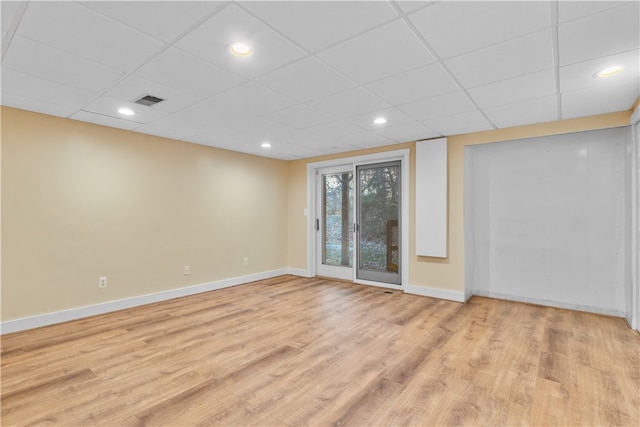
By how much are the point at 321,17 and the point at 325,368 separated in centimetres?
256

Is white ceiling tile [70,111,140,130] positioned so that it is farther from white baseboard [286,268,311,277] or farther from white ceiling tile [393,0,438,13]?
white baseboard [286,268,311,277]

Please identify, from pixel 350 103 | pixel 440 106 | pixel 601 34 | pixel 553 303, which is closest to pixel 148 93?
pixel 350 103

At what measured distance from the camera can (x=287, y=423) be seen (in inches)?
73.7

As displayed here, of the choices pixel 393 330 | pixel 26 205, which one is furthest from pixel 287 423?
pixel 26 205

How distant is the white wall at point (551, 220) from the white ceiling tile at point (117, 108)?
14.0 ft

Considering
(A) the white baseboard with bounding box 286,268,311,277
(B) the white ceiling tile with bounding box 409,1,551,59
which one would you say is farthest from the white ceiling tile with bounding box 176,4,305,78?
(A) the white baseboard with bounding box 286,268,311,277

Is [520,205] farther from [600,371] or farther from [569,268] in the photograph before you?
[600,371]

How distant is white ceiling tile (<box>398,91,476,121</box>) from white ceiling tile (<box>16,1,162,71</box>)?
244 cm

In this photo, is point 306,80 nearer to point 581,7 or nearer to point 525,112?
point 581,7

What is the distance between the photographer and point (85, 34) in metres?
1.95

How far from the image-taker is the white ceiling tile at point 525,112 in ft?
10.5

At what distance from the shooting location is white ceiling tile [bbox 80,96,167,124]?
10.3ft

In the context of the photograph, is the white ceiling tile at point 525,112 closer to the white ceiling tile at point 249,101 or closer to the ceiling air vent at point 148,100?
the white ceiling tile at point 249,101

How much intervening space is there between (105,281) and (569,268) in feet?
20.2
